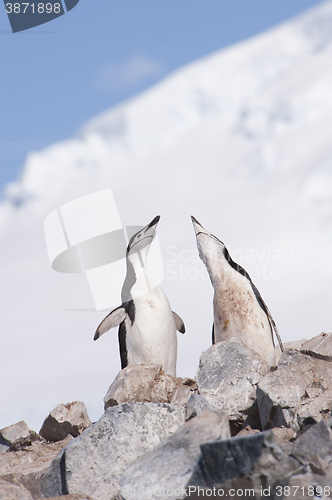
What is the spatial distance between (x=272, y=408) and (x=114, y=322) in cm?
433

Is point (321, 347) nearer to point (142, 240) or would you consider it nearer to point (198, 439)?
point (198, 439)

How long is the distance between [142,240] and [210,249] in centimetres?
134

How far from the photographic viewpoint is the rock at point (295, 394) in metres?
4.24

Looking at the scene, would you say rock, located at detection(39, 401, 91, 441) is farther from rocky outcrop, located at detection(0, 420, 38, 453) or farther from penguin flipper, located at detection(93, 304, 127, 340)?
penguin flipper, located at detection(93, 304, 127, 340)

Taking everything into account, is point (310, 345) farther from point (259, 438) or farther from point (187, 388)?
point (259, 438)

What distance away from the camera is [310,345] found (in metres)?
6.27

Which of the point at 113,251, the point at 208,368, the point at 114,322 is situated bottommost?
the point at 208,368

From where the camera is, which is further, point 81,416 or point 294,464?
point 81,416

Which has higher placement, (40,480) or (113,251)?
(113,251)

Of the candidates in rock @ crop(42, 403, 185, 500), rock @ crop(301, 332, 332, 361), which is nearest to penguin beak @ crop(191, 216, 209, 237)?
rock @ crop(301, 332, 332, 361)

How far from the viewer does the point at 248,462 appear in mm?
2689

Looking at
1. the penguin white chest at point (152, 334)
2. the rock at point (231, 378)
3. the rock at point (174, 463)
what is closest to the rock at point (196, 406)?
the rock at point (231, 378)

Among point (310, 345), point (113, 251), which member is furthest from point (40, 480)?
point (113, 251)

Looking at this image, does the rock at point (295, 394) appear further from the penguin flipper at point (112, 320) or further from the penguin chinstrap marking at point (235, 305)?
the penguin flipper at point (112, 320)
